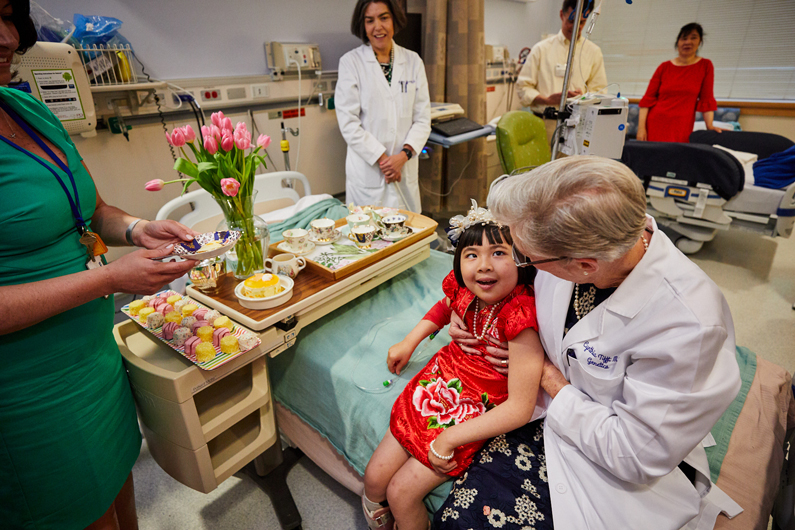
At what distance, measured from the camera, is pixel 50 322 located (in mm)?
872

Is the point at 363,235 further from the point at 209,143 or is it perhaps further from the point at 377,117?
the point at 377,117

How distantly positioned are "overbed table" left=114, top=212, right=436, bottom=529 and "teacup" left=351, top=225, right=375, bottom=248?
0.11 metres

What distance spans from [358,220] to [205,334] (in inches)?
30.9

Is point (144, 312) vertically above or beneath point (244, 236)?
beneath

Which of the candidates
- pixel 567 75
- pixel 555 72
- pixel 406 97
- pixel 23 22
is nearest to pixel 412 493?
pixel 23 22

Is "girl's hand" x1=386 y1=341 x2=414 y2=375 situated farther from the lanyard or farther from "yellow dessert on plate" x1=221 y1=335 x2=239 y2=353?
the lanyard

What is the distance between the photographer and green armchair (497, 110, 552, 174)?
2.71m

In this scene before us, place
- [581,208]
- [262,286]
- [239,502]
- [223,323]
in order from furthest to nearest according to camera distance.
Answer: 1. [239,502]
2. [262,286]
3. [223,323]
4. [581,208]

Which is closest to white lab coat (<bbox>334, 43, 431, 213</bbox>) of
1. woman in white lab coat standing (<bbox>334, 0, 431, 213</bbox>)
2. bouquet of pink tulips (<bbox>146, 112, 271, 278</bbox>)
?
woman in white lab coat standing (<bbox>334, 0, 431, 213</bbox>)

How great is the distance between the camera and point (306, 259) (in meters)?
1.52

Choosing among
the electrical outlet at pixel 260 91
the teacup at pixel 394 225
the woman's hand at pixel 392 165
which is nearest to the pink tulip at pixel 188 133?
the teacup at pixel 394 225

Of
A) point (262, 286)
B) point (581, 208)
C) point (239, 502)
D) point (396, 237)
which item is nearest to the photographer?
point (581, 208)

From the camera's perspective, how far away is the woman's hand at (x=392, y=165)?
2.65 metres

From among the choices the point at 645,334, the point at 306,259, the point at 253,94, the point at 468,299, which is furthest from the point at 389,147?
the point at 645,334
